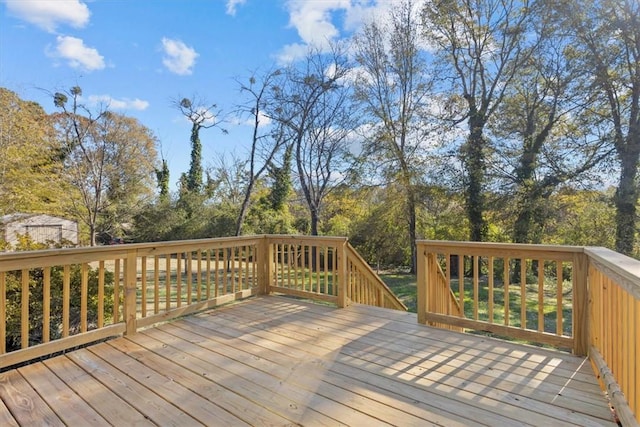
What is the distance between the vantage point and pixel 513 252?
2.84 meters

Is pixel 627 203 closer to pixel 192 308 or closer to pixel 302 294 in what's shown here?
pixel 302 294

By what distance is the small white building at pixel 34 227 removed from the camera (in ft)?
29.8

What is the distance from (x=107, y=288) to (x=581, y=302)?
5.17m

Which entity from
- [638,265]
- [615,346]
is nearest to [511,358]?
[615,346]

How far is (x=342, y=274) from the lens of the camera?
4113 millimetres

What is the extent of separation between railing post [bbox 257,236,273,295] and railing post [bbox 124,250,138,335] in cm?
180

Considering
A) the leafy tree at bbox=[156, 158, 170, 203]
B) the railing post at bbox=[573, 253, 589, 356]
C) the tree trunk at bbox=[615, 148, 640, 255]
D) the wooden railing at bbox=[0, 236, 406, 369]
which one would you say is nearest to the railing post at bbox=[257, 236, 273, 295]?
the wooden railing at bbox=[0, 236, 406, 369]

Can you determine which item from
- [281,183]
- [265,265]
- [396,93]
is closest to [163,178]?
[281,183]

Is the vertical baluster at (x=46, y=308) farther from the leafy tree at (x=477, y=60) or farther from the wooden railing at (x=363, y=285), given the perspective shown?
the leafy tree at (x=477, y=60)

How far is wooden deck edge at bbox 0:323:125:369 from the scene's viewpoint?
2.41m

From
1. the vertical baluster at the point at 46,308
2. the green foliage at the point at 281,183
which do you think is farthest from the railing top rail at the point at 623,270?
the green foliage at the point at 281,183

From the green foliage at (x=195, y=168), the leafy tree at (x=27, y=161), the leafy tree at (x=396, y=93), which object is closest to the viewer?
the leafy tree at (x=27, y=161)

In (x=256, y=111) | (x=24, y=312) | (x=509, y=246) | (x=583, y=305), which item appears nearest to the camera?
(x=24, y=312)

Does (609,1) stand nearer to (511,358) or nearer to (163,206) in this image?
(511,358)
